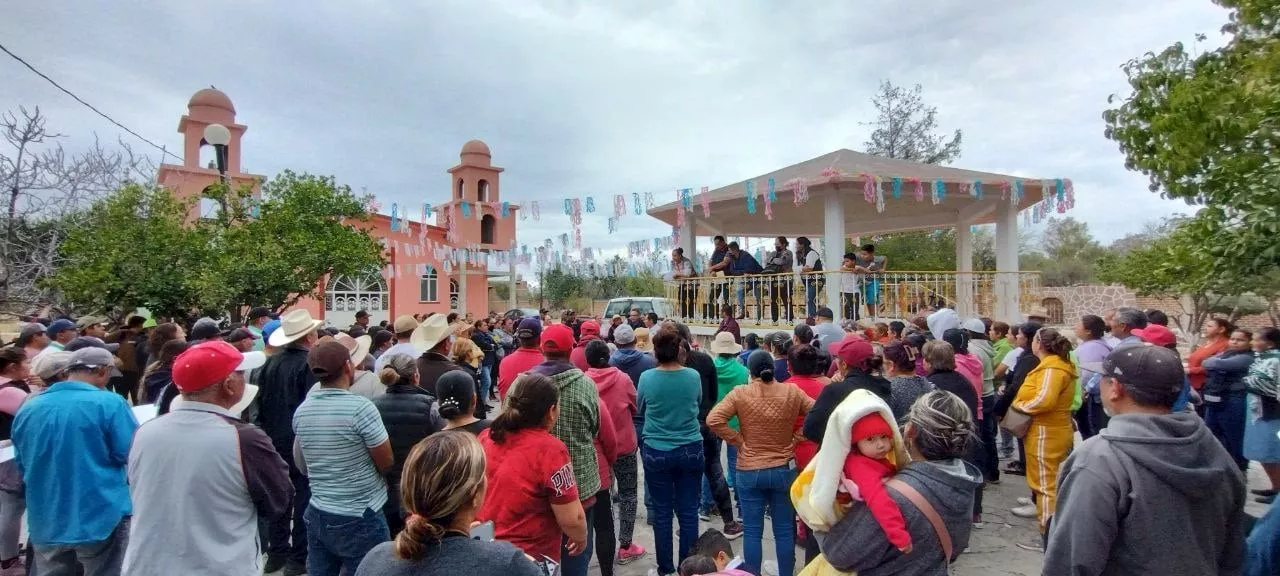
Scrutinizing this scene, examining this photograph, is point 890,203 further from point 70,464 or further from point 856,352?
point 70,464

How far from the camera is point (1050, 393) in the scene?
430 cm

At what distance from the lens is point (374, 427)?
316 centimetres

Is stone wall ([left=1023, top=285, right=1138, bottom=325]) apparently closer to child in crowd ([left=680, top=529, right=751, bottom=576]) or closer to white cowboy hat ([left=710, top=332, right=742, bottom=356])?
white cowboy hat ([left=710, top=332, right=742, bottom=356])

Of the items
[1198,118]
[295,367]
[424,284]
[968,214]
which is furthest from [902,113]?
[295,367]

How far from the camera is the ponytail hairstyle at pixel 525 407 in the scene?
2646mm

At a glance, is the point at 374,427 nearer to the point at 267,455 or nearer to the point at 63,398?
the point at 267,455

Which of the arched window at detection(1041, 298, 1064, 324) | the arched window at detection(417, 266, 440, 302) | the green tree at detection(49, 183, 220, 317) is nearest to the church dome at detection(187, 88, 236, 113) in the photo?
the arched window at detection(417, 266, 440, 302)

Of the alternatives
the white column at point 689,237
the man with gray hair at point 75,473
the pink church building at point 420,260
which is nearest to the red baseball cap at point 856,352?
the man with gray hair at point 75,473

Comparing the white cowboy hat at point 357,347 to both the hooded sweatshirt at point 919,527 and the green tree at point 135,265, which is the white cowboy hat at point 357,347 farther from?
the green tree at point 135,265

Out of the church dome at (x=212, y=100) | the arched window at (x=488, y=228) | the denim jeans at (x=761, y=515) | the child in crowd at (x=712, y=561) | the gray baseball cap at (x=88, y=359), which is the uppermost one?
the church dome at (x=212, y=100)

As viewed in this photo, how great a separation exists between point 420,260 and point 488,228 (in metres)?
3.48

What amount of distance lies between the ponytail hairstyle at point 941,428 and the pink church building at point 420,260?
24.6 meters

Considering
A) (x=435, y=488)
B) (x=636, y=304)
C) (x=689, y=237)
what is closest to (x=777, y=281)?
(x=689, y=237)

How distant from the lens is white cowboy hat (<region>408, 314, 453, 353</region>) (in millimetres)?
5457
